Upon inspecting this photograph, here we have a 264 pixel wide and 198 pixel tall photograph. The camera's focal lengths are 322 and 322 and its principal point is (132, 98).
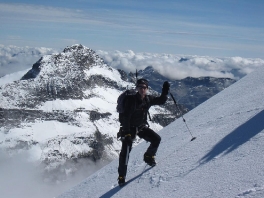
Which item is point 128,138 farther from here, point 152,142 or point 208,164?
point 208,164

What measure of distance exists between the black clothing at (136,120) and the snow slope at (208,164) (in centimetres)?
77

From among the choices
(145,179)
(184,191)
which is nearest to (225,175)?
(184,191)

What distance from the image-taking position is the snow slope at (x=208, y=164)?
25.6 feet

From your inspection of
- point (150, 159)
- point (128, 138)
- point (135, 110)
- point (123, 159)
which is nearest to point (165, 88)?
point (135, 110)

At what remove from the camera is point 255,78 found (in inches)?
756

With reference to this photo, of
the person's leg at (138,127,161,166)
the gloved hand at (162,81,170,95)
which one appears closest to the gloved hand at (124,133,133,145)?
the person's leg at (138,127,161,166)

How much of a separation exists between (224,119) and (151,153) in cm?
399

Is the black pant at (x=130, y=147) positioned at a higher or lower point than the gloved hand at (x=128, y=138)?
lower

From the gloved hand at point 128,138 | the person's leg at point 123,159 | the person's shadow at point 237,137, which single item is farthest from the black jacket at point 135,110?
the person's shadow at point 237,137

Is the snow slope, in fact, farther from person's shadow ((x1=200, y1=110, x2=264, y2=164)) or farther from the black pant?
the black pant

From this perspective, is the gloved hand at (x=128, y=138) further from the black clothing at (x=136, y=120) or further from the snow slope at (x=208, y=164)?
the snow slope at (x=208, y=164)

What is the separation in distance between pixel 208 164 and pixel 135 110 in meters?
2.82

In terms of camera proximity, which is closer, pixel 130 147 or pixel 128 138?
pixel 128 138

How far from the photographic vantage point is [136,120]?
34.8 ft
